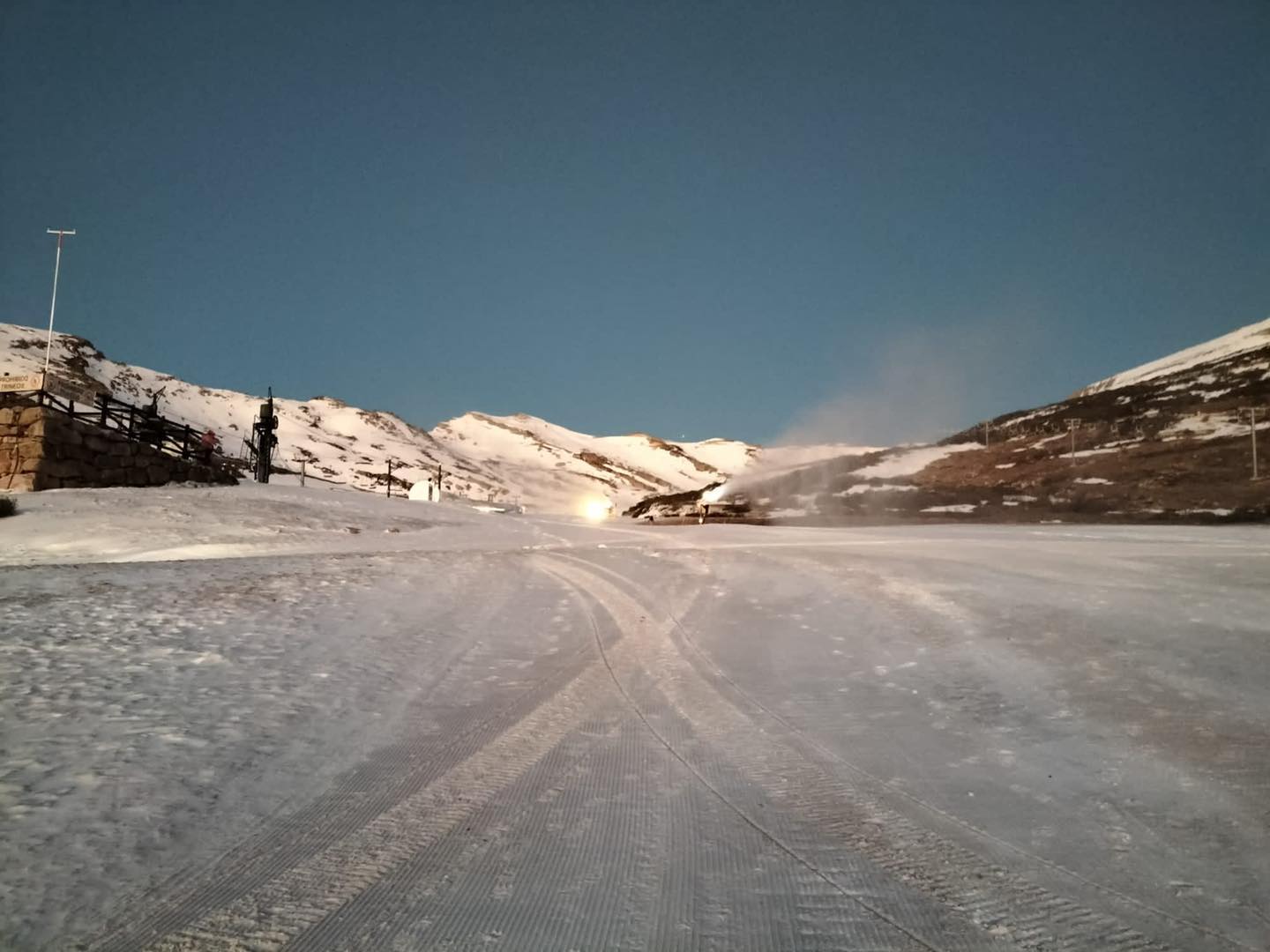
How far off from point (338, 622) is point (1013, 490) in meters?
25.1

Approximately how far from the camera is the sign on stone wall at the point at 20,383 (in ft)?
74.1

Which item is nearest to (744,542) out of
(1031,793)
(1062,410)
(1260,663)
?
(1260,663)

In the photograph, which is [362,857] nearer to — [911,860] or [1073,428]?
[911,860]

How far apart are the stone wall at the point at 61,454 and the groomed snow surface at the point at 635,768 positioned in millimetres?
15046

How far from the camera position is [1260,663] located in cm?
585

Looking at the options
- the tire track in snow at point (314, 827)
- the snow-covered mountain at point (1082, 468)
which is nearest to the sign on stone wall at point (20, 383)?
the tire track in snow at point (314, 827)

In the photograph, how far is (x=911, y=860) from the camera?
120 inches

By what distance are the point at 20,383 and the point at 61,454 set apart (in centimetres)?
292

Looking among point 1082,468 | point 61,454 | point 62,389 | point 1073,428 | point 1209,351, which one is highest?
point 1209,351

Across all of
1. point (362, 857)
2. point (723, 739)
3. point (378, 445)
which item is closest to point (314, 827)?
point (362, 857)

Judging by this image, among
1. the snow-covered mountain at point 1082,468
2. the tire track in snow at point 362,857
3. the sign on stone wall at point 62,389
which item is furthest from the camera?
the sign on stone wall at point 62,389

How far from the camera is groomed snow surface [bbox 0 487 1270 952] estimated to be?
265 centimetres

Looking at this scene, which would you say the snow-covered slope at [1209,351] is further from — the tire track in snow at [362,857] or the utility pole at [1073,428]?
the tire track in snow at [362,857]

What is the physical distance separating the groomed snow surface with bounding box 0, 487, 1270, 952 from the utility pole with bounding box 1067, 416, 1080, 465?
1960cm
